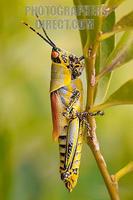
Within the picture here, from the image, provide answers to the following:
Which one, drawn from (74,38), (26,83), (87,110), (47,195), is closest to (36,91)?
(26,83)

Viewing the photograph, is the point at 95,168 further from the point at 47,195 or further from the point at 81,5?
the point at 81,5

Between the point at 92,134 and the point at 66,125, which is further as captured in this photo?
the point at 66,125

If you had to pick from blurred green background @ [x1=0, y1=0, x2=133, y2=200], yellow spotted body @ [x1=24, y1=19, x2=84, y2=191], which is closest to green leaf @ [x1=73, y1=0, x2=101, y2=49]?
yellow spotted body @ [x1=24, y1=19, x2=84, y2=191]

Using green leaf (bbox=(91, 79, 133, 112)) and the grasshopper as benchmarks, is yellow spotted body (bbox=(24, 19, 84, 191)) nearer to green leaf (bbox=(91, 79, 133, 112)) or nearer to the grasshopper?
the grasshopper

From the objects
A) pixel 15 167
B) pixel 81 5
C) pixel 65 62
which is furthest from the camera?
pixel 15 167

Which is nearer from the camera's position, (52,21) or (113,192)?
(113,192)

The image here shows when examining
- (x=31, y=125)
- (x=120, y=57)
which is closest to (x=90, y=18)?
(x=120, y=57)

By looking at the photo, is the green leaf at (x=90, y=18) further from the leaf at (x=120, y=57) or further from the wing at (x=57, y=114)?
the wing at (x=57, y=114)

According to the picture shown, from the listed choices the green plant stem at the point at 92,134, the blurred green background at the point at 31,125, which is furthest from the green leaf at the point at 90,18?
the blurred green background at the point at 31,125

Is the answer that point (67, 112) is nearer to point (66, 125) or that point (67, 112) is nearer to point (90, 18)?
point (66, 125)
